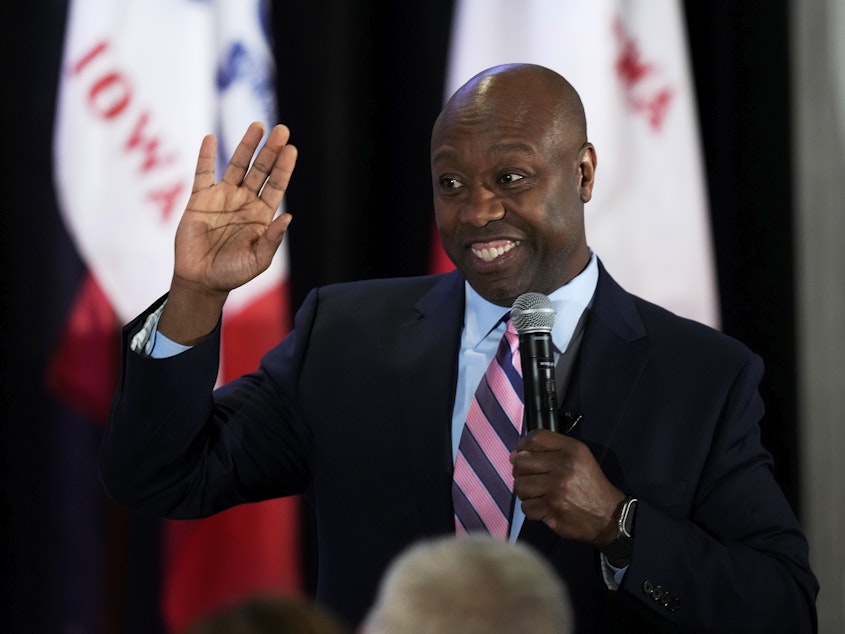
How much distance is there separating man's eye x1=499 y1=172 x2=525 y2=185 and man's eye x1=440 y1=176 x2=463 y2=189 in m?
0.08

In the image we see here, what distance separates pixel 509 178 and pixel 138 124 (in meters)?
1.48

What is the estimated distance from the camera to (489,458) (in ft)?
7.03

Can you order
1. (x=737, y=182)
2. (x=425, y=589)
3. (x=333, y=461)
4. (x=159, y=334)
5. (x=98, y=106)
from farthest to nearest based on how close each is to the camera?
(x=737, y=182) < (x=98, y=106) < (x=333, y=461) < (x=159, y=334) < (x=425, y=589)

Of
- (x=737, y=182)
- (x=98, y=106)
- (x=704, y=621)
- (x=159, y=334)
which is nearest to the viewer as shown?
(x=704, y=621)

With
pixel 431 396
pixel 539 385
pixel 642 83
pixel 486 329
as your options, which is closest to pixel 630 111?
pixel 642 83

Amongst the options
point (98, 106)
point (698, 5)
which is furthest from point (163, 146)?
point (698, 5)

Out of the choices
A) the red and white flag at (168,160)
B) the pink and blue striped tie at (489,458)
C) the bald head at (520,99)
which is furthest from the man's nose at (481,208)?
the red and white flag at (168,160)

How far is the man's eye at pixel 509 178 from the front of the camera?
224 centimetres

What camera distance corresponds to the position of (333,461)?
2.28 meters

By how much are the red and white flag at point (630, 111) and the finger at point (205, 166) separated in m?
1.44

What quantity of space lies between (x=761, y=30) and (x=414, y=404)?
6.33 feet

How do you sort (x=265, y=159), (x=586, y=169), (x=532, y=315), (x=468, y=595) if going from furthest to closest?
1. (x=586, y=169)
2. (x=265, y=159)
3. (x=532, y=315)
4. (x=468, y=595)

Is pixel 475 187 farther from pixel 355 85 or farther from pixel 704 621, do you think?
pixel 355 85

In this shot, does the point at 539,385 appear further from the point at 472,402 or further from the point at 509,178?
the point at 509,178
